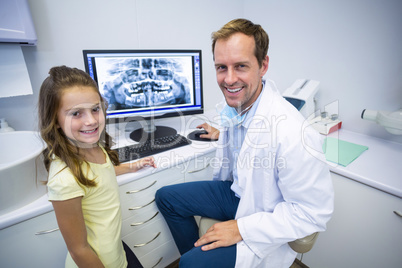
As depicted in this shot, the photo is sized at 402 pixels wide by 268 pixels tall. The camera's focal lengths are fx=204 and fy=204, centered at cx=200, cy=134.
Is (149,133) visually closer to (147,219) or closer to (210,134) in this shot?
(210,134)

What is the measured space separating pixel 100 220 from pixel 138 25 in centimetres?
123

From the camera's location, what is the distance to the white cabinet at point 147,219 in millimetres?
1021

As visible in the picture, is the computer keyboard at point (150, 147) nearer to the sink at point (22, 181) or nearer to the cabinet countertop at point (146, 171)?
the cabinet countertop at point (146, 171)

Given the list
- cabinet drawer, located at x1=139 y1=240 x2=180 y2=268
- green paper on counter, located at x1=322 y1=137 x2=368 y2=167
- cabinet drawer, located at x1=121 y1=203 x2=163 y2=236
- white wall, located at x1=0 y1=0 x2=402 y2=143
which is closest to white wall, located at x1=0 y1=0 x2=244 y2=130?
white wall, located at x1=0 y1=0 x2=402 y2=143

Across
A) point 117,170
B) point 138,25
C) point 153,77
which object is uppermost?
point 138,25

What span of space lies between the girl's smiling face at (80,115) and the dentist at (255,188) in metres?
0.52

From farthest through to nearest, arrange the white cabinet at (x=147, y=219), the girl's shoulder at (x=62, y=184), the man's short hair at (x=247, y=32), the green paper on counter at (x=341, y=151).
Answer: the green paper on counter at (x=341, y=151) < the white cabinet at (x=147, y=219) < the man's short hair at (x=247, y=32) < the girl's shoulder at (x=62, y=184)

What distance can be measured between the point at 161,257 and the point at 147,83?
109cm

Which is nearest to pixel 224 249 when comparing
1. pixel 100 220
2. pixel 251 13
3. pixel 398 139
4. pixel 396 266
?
pixel 100 220

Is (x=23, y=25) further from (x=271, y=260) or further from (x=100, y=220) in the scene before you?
(x=271, y=260)

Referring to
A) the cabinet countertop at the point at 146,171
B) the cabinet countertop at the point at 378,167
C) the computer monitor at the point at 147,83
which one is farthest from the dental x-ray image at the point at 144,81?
the cabinet countertop at the point at 378,167

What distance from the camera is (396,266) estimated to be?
3.17 feet

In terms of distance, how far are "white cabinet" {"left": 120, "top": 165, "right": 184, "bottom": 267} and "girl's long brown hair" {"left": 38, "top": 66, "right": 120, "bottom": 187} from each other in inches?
12.5

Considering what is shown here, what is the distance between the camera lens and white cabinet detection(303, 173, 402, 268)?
36.7 inches
